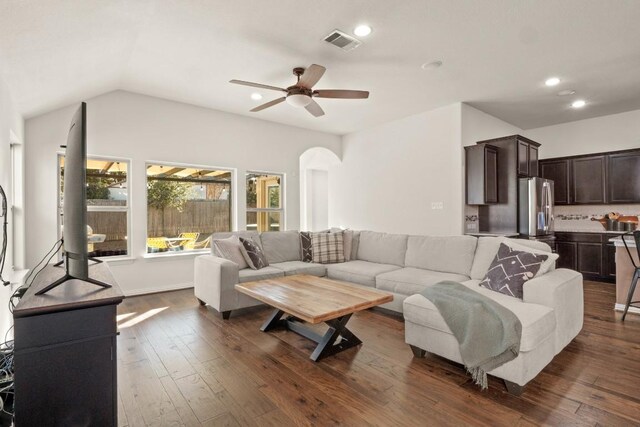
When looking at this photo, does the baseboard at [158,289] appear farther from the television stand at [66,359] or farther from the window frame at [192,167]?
the television stand at [66,359]

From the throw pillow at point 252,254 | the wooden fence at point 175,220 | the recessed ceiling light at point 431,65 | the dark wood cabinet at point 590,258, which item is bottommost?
the dark wood cabinet at point 590,258

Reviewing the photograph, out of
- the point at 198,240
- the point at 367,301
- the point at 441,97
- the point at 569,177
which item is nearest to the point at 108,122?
the point at 198,240

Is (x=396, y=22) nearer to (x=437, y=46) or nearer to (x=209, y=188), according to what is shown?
(x=437, y=46)

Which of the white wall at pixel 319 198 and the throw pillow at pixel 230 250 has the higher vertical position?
the white wall at pixel 319 198

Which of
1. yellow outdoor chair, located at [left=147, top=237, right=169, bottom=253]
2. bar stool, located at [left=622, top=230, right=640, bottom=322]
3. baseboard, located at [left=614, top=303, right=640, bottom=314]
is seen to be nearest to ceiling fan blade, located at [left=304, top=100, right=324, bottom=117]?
yellow outdoor chair, located at [left=147, top=237, right=169, bottom=253]

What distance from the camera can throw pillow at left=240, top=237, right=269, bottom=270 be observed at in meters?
4.08

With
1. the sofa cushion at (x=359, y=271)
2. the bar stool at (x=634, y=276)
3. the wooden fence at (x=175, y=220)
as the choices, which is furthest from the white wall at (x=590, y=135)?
the wooden fence at (x=175, y=220)

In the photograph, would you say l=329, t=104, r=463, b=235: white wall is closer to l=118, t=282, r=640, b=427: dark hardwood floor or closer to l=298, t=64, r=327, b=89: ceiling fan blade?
l=118, t=282, r=640, b=427: dark hardwood floor

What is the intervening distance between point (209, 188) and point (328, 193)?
9.71 feet

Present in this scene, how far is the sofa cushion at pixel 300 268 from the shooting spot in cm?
414

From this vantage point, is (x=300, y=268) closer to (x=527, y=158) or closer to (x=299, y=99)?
(x=299, y=99)

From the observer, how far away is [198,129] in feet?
17.4

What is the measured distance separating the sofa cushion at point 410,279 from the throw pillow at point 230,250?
1.68 meters

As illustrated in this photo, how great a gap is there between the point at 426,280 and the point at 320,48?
265 centimetres
